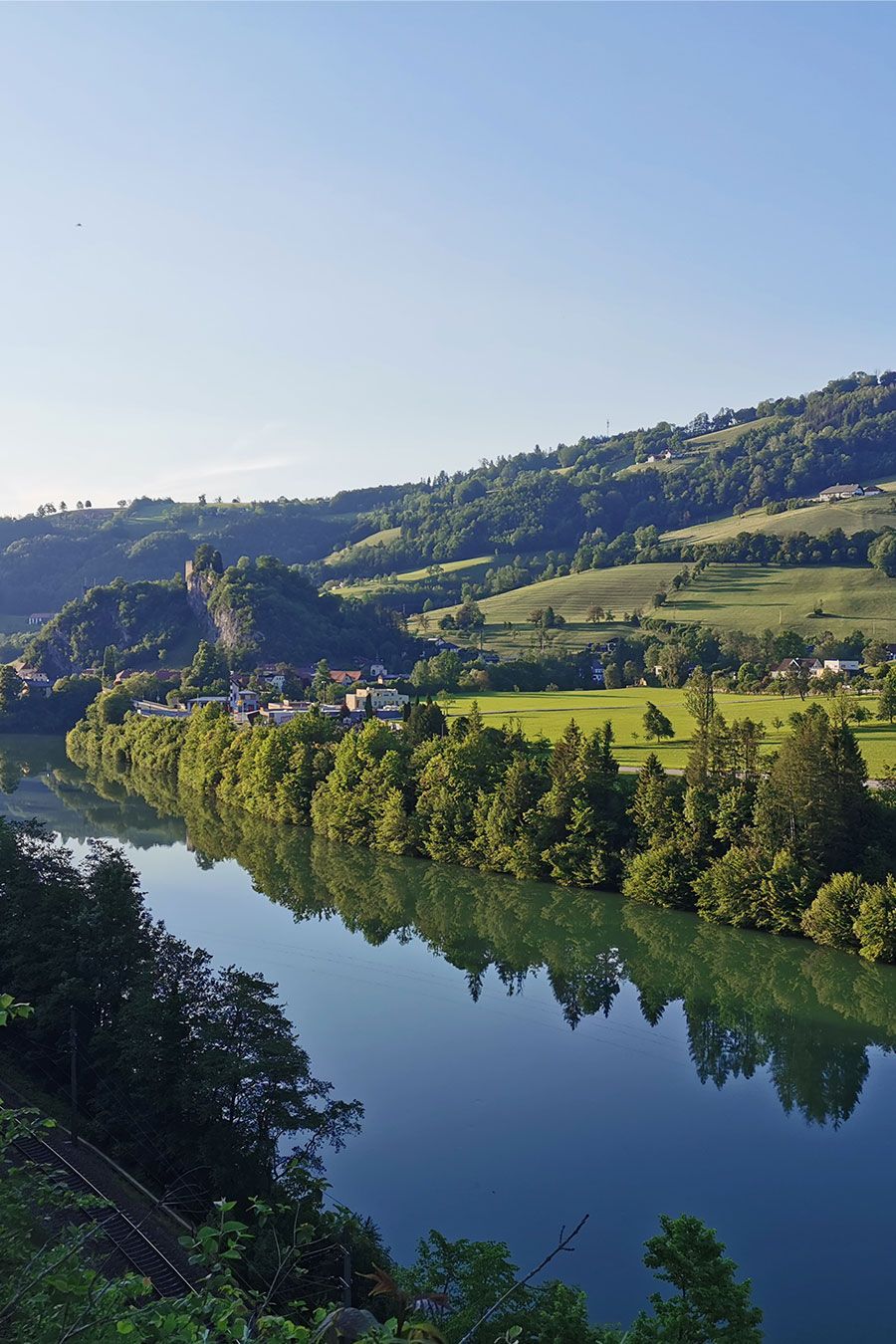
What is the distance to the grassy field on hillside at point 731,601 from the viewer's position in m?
92.5

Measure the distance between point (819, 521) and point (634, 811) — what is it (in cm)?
9445

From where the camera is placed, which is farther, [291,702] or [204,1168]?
[291,702]

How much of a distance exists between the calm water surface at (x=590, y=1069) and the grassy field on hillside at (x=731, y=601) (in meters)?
56.7

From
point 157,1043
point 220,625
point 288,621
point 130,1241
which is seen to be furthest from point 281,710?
point 130,1241

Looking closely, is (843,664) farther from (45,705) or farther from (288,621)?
(45,705)

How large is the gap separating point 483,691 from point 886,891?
4742 centimetres

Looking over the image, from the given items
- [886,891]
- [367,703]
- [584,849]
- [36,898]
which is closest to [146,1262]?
[36,898]

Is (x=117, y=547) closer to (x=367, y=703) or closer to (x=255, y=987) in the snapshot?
(x=367, y=703)

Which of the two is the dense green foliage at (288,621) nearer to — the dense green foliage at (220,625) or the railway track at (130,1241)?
the dense green foliage at (220,625)

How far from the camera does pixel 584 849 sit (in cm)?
4072

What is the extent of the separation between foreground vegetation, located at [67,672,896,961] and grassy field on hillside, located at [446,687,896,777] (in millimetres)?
2610

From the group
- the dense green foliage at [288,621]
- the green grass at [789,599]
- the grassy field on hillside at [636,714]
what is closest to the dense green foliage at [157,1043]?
the grassy field on hillside at [636,714]

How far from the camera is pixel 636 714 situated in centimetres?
6119

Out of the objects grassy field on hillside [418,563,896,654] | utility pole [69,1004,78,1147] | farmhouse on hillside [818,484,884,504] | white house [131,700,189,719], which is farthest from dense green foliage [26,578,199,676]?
utility pole [69,1004,78,1147]
